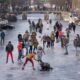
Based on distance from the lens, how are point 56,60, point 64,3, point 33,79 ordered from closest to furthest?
point 33,79
point 56,60
point 64,3

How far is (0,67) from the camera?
33062 mm

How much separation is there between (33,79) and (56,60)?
8.90 meters

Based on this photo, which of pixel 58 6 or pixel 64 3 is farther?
pixel 58 6

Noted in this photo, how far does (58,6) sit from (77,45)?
5894 inches

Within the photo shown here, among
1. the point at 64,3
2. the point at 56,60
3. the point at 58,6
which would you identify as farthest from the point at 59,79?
the point at 58,6

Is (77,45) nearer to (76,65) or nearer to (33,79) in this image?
(76,65)

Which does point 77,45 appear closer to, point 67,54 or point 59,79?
point 67,54

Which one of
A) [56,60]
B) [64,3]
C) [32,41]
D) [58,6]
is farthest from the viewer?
[58,6]

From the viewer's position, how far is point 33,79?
2800 centimetres

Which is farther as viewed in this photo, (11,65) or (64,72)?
(11,65)

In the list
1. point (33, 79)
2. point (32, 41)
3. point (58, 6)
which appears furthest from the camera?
point (58, 6)

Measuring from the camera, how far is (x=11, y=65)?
3403 cm

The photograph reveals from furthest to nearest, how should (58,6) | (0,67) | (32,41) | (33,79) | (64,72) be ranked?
(58,6) → (32,41) → (0,67) → (64,72) → (33,79)

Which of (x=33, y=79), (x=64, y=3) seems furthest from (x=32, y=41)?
(x=64, y=3)
